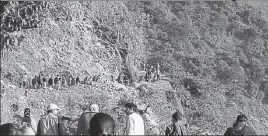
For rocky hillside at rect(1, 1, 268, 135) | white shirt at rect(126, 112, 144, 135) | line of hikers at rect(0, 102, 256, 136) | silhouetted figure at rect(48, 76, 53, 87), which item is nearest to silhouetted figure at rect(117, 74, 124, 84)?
rocky hillside at rect(1, 1, 268, 135)

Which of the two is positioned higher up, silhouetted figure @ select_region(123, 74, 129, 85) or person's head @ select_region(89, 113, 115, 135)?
silhouetted figure @ select_region(123, 74, 129, 85)

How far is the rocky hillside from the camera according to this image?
13945 mm

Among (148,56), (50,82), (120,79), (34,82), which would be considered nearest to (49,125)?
(34,82)

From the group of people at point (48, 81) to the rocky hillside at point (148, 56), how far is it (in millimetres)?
210

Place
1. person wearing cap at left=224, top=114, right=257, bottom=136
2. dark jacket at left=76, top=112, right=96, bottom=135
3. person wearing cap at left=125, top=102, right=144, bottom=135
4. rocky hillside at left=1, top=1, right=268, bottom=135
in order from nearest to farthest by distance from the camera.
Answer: person wearing cap at left=224, top=114, right=257, bottom=136, person wearing cap at left=125, top=102, right=144, bottom=135, dark jacket at left=76, top=112, right=96, bottom=135, rocky hillside at left=1, top=1, right=268, bottom=135

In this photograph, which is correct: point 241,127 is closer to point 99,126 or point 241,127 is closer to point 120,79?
point 99,126

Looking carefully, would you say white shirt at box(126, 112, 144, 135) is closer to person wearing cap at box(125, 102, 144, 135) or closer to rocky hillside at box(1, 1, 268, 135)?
person wearing cap at box(125, 102, 144, 135)

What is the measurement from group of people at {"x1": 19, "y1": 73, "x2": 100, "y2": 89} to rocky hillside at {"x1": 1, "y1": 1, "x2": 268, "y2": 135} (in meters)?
0.21

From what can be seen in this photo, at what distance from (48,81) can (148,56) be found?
544 centimetres

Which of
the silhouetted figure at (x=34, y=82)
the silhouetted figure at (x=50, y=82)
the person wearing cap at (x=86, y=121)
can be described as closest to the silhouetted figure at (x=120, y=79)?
the silhouetted figure at (x=50, y=82)

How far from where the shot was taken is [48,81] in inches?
555

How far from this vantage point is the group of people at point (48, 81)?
13.7m

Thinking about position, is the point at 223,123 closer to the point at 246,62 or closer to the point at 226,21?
the point at 246,62

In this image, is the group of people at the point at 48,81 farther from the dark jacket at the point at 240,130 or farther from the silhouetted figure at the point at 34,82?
the dark jacket at the point at 240,130
